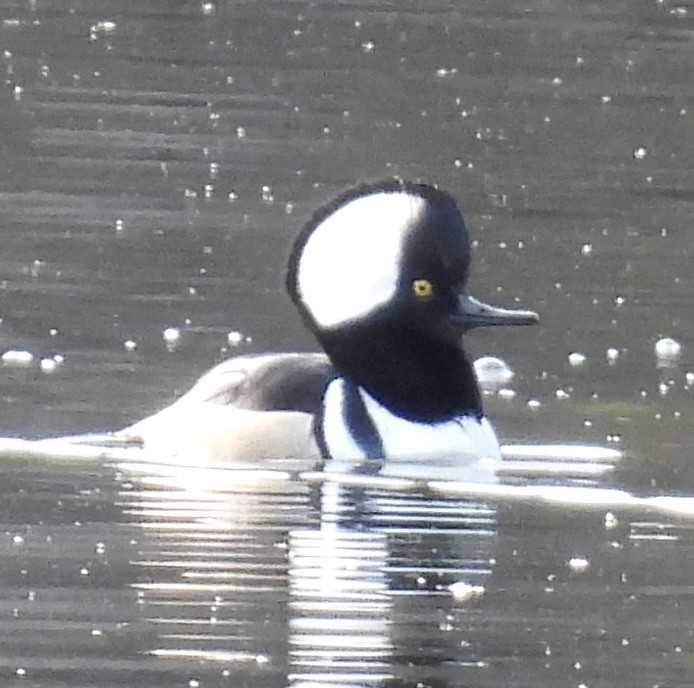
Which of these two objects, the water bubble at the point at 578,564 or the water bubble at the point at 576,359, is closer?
the water bubble at the point at 578,564

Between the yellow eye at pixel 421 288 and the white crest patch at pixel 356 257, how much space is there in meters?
0.08

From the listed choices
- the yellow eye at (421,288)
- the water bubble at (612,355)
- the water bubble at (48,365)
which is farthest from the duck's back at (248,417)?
the water bubble at (612,355)

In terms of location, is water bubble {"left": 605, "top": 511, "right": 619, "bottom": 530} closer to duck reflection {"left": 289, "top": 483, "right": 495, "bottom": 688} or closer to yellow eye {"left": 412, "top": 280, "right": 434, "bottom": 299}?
duck reflection {"left": 289, "top": 483, "right": 495, "bottom": 688}

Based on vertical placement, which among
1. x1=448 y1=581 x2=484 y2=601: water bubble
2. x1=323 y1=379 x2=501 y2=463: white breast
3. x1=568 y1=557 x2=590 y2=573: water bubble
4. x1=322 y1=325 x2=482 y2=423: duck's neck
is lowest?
x1=448 y1=581 x2=484 y2=601: water bubble

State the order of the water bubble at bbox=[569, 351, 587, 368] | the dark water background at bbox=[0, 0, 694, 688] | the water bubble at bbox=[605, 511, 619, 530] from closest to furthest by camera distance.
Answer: the dark water background at bbox=[0, 0, 694, 688] < the water bubble at bbox=[605, 511, 619, 530] < the water bubble at bbox=[569, 351, 587, 368]

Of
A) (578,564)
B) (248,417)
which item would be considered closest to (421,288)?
(248,417)

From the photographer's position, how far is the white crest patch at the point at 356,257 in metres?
12.2

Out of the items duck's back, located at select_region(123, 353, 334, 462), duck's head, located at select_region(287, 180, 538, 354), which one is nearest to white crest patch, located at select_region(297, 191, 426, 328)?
duck's head, located at select_region(287, 180, 538, 354)

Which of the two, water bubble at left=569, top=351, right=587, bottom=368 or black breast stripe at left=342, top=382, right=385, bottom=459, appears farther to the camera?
water bubble at left=569, top=351, right=587, bottom=368

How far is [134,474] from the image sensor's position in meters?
11.8

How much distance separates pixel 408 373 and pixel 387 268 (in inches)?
17.3

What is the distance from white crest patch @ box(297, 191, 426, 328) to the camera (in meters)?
12.2

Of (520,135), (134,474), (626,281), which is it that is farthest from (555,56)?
(134,474)

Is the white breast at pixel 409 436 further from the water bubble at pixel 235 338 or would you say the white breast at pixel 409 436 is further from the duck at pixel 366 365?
the water bubble at pixel 235 338
